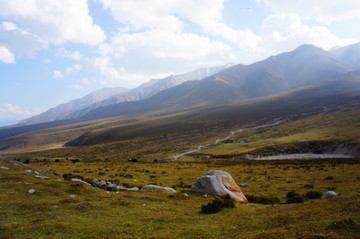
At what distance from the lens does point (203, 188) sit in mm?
24016

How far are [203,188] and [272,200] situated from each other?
6.40 m

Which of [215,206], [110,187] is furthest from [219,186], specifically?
[110,187]

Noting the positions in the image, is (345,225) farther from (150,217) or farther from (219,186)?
(219,186)

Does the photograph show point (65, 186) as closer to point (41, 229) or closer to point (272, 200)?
point (41, 229)

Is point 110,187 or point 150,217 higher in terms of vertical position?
point 150,217

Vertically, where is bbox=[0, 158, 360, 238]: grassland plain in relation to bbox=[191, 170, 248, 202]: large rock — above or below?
above

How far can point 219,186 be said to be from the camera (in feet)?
75.1

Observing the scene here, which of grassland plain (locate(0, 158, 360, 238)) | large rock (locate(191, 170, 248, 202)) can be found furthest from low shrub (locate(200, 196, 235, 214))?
large rock (locate(191, 170, 248, 202))

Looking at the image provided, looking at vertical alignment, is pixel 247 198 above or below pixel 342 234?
below

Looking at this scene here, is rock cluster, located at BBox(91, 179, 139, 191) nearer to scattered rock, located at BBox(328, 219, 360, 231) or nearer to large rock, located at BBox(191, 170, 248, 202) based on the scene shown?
large rock, located at BBox(191, 170, 248, 202)

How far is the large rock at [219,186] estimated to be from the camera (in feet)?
72.5

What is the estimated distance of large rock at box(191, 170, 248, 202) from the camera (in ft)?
72.5

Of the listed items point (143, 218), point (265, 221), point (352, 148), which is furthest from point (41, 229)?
point (352, 148)

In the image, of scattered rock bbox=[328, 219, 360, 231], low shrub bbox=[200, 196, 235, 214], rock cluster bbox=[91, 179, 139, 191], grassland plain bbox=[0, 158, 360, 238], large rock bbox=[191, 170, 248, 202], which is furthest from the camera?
rock cluster bbox=[91, 179, 139, 191]
